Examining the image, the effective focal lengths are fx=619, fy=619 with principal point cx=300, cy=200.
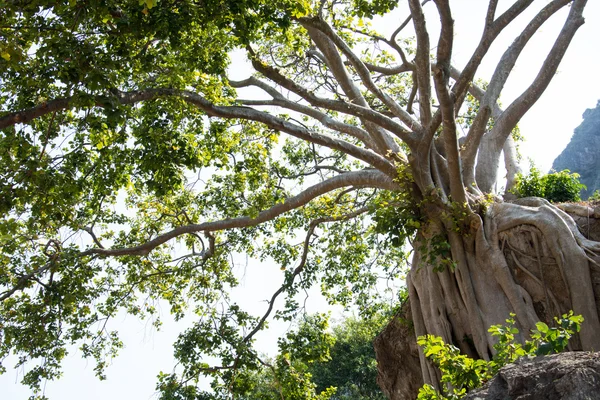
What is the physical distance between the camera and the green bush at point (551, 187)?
9.21 metres

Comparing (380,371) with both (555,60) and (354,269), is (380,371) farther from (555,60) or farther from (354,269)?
(555,60)

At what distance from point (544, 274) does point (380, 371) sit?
398 cm

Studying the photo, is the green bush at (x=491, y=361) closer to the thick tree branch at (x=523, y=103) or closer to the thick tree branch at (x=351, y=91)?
the thick tree branch at (x=351, y=91)

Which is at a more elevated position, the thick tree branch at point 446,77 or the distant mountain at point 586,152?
the distant mountain at point 586,152

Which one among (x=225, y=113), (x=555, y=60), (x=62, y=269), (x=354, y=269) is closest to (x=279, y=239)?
(x=354, y=269)

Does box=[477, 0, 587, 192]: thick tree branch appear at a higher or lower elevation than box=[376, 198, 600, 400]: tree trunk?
higher

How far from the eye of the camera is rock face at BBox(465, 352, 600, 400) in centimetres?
289

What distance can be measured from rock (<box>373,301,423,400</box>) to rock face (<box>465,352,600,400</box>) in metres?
6.44

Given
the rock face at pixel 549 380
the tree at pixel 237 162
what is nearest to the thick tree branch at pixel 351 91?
the tree at pixel 237 162

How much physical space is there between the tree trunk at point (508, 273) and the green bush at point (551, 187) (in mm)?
847

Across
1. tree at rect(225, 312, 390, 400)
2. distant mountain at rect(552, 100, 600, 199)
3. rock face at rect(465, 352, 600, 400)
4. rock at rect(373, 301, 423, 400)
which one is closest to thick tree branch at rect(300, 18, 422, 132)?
rock at rect(373, 301, 423, 400)

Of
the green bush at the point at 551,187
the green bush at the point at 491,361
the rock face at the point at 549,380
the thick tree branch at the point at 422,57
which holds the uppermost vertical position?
the thick tree branch at the point at 422,57

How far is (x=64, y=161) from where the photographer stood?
7.73m

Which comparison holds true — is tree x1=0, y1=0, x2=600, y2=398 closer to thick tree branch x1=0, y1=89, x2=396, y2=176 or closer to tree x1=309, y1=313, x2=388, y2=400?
thick tree branch x1=0, y1=89, x2=396, y2=176
